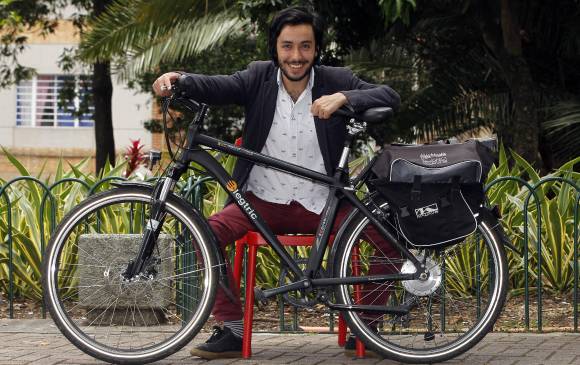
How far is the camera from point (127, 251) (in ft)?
18.5

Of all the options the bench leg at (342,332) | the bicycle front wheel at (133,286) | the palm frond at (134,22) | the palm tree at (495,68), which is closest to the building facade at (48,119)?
the palm frond at (134,22)

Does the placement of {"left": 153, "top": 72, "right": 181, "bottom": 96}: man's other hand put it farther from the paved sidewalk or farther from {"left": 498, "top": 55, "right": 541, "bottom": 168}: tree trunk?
{"left": 498, "top": 55, "right": 541, "bottom": 168}: tree trunk

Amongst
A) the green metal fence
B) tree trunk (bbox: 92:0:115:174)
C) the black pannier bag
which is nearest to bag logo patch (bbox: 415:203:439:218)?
the black pannier bag

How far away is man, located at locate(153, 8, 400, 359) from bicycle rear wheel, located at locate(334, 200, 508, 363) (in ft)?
0.87

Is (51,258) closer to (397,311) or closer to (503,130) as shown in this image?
(397,311)

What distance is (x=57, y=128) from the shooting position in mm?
41094

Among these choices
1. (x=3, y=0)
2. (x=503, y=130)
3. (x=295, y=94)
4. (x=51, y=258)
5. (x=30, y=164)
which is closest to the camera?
(x=51, y=258)

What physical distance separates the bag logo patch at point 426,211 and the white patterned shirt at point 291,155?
1.72ft

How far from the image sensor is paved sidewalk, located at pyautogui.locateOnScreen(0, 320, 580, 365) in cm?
584

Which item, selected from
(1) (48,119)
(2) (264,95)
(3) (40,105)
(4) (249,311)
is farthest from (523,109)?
(3) (40,105)

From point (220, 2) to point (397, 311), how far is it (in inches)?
368

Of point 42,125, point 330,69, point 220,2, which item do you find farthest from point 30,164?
point 330,69

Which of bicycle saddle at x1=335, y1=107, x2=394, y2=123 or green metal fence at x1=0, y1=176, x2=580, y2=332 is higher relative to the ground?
bicycle saddle at x1=335, y1=107, x2=394, y2=123

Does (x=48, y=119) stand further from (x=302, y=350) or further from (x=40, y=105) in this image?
(x=302, y=350)
